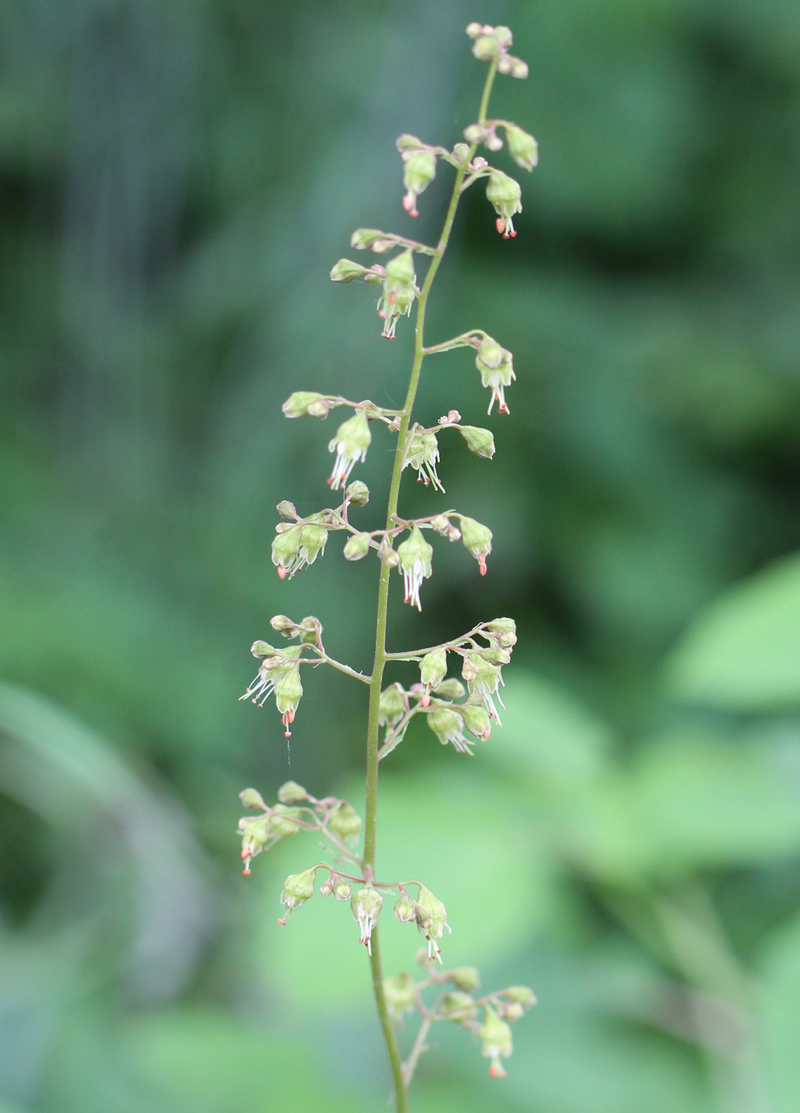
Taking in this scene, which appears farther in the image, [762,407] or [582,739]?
[762,407]

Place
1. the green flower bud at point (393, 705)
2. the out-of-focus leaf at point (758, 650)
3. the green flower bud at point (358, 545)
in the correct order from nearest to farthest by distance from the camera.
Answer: the green flower bud at point (358, 545) < the green flower bud at point (393, 705) < the out-of-focus leaf at point (758, 650)

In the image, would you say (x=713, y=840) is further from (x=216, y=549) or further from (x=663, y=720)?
(x=216, y=549)

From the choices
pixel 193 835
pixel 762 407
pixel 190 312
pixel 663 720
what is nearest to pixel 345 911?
pixel 193 835

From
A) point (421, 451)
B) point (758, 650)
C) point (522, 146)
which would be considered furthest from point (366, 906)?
point (758, 650)

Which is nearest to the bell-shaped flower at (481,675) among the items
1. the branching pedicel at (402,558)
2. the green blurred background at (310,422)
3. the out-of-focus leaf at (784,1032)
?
the branching pedicel at (402,558)

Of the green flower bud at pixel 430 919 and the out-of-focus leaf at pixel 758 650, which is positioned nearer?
the green flower bud at pixel 430 919

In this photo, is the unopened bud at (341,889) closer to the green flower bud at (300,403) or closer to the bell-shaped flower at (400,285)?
the green flower bud at (300,403)

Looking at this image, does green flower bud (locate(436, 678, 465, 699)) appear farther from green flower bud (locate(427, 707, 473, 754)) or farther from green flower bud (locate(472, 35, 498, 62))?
Result: green flower bud (locate(472, 35, 498, 62))

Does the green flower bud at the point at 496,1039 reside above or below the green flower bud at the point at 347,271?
below
